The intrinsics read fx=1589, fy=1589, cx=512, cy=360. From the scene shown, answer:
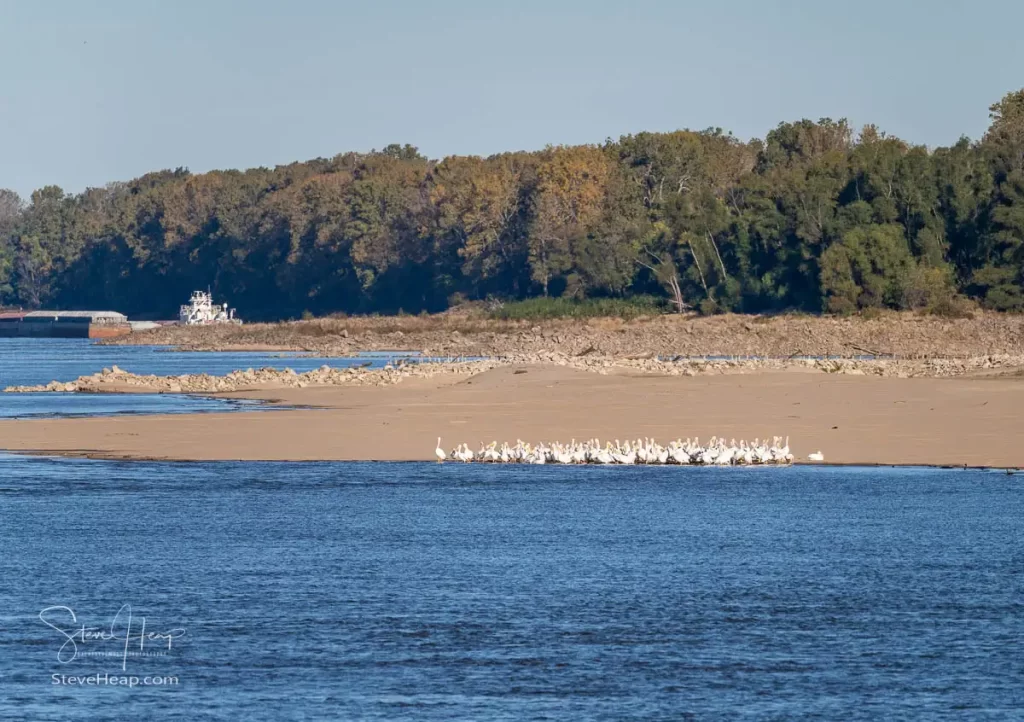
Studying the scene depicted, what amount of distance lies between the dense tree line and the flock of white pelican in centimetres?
5335

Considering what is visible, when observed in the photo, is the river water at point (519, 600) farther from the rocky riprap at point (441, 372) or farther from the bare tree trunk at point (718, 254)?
the bare tree trunk at point (718, 254)

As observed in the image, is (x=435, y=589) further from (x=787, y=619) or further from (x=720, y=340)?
(x=720, y=340)

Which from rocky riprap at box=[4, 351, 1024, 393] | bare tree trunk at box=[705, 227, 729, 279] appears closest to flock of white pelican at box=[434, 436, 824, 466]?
rocky riprap at box=[4, 351, 1024, 393]

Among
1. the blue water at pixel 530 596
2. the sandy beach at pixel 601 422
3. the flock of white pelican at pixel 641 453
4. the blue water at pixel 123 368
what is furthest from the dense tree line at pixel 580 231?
the blue water at pixel 530 596

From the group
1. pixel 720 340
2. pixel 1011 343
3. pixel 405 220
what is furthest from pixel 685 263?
pixel 405 220

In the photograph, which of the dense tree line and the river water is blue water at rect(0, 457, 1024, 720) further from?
the dense tree line

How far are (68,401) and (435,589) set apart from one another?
104 ft

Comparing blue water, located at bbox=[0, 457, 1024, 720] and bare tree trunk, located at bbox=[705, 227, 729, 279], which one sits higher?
bare tree trunk, located at bbox=[705, 227, 729, 279]

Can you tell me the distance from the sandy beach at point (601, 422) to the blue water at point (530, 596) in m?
4.18

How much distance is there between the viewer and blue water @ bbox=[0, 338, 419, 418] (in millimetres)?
41281

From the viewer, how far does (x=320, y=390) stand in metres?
46.9

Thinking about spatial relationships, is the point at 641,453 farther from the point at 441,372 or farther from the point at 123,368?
the point at 123,368

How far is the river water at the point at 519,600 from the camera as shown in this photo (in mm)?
12305

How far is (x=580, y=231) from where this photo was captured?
112688mm
